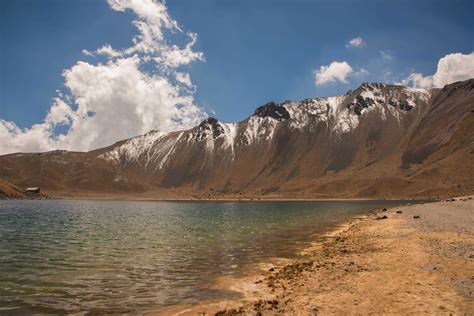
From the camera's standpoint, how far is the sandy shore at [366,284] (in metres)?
15.0

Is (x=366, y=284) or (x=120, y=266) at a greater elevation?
(x=366, y=284)

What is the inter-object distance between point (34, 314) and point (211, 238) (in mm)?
28421

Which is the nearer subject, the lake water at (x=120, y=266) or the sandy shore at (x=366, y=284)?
the sandy shore at (x=366, y=284)

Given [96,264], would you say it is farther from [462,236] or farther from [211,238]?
[462,236]

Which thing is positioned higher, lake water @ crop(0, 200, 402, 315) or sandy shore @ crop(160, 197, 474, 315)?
sandy shore @ crop(160, 197, 474, 315)

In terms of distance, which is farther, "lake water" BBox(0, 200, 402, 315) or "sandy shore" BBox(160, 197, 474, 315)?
"lake water" BBox(0, 200, 402, 315)

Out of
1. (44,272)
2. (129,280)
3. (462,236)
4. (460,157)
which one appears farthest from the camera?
(460,157)

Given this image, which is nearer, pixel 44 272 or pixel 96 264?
pixel 44 272

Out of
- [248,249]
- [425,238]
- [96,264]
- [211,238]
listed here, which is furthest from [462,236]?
[96,264]

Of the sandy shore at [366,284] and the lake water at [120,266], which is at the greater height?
the sandy shore at [366,284]

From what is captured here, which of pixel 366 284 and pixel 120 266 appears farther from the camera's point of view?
pixel 120 266

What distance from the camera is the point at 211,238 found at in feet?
144

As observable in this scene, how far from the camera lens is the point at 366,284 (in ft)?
60.7

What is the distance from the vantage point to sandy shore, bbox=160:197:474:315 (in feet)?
49.2
